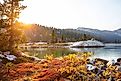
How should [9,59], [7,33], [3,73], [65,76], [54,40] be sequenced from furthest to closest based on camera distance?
[54,40], [7,33], [9,59], [3,73], [65,76]

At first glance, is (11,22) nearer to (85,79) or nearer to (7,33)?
(7,33)

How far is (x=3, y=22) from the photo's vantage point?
39125 millimetres

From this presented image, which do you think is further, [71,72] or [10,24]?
[10,24]

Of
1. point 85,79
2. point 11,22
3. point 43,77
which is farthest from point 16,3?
point 85,79

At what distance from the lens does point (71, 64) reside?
12.6 metres

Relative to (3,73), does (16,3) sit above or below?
above

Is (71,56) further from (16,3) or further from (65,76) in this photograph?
(16,3)

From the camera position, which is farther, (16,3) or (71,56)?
(16,3)

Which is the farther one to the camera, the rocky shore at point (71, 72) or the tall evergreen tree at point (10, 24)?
the tall evergreen tree at point (10, 24)

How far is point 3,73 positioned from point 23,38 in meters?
20.2

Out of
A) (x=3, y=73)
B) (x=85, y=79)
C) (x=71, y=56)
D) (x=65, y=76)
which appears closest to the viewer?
(x=71, y=56)

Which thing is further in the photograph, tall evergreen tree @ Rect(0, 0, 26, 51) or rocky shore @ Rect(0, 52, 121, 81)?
tall evergreen tree @ Rect(0, 0, 26, 51)

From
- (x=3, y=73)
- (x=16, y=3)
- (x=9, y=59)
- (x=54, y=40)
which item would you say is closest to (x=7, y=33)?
(x=16, y=3)

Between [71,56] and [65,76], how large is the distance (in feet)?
16.1
